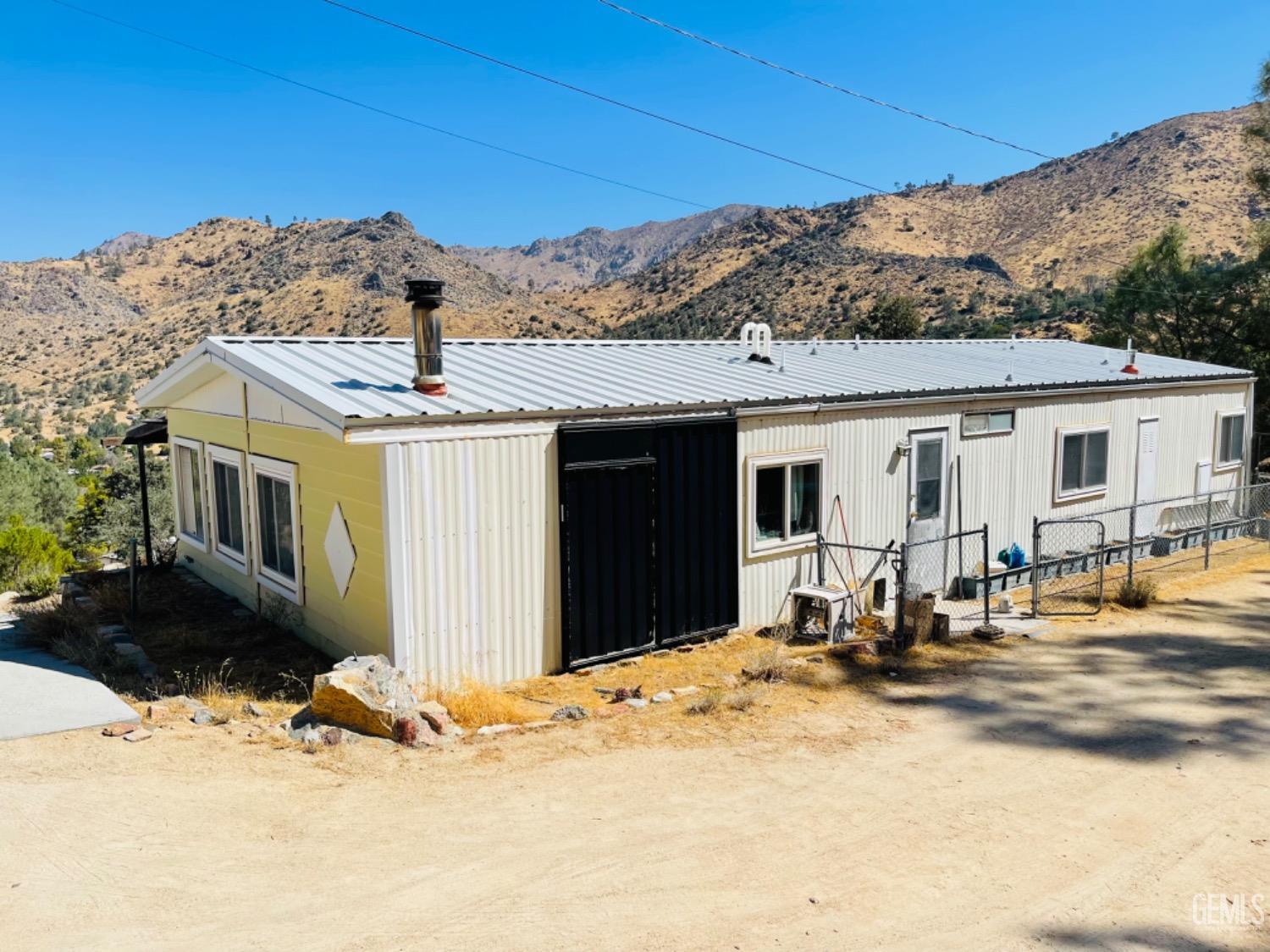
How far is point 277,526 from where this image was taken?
1056cm

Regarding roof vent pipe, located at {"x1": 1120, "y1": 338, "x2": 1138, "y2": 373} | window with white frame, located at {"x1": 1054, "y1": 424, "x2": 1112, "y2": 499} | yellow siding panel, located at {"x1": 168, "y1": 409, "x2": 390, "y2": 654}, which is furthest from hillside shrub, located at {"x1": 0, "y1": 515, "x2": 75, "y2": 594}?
roof vent pipe, located at {"x1": 1120, "y1": 338, "x2": 1138, "y2": 373}

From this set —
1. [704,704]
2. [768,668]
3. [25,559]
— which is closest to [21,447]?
[25,559]

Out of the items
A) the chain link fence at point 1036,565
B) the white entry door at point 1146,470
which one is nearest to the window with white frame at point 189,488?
the chain link fence at point 1036,565

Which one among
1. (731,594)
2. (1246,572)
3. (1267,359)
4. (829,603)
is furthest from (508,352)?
(1267,359)

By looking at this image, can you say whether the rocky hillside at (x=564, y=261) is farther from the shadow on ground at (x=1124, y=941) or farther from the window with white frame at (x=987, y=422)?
the shadow on ground at (x=1124, y=941)

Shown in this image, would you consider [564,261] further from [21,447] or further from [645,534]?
[645,534]

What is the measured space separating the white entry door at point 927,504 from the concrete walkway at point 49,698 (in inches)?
374

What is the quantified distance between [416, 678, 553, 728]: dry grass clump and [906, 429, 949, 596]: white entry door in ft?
21.0

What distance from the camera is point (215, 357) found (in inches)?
401

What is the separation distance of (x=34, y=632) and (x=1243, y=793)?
38.6 ft

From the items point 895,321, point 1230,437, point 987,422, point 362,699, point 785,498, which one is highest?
point 895,321

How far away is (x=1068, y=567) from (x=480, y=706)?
10.6m

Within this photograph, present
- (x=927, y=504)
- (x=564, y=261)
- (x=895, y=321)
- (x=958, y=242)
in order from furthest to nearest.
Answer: (x=564, y=261), (x=958, y=242), (x=895, y=321), (x=927, y=504)

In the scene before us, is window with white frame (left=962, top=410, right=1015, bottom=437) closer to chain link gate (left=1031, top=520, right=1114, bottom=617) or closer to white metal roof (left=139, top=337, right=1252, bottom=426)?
white metal roof (left=139, top=337, right=1252, bottom=426)
